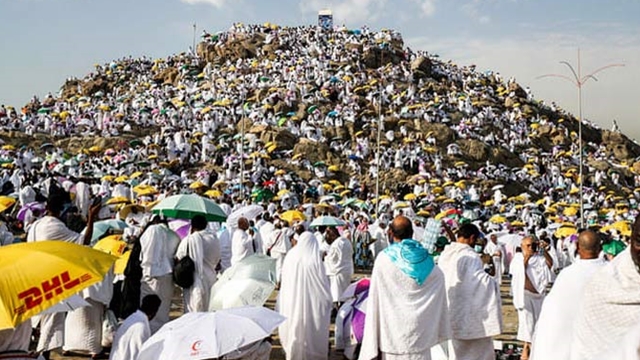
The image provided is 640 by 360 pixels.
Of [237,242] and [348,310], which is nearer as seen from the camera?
[348,310]

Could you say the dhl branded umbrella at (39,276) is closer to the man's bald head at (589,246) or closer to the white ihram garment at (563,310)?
the white ihram garment at (563,310)

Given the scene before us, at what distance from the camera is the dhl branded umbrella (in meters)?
2.95

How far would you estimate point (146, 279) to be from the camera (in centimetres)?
668

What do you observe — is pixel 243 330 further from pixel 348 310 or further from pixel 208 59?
pixel 208 59

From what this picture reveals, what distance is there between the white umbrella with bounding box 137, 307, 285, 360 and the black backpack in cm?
246

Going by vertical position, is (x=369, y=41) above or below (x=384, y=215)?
above

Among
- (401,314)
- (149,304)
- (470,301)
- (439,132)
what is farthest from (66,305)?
(439,132)

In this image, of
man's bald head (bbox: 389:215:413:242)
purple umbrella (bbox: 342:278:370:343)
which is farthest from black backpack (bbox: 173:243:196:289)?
man's bald head (bbox: 389:215:413:242)

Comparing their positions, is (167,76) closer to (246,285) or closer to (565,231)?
(565,231)

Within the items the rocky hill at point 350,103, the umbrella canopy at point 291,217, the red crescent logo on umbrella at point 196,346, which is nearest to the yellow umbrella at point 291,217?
the umbrella canopy at point 291,217

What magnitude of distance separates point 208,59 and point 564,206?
40876mm

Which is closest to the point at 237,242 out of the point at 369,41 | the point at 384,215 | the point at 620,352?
the point at 620,352

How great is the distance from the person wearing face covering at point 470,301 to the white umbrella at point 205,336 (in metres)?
1.71

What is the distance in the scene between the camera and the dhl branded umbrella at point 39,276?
116 inches
